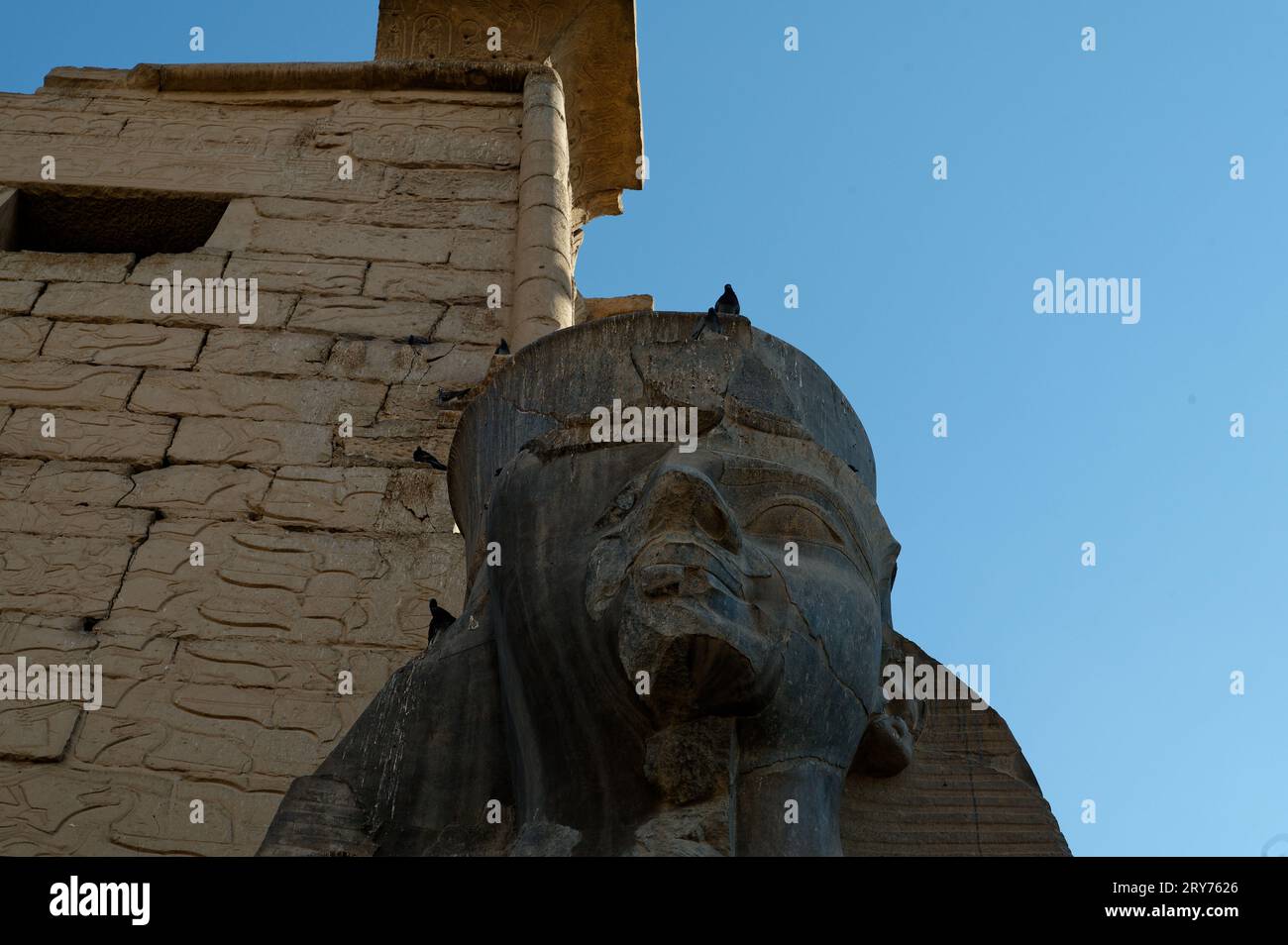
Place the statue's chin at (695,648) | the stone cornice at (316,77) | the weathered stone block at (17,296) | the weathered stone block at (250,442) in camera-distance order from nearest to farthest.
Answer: the statue's chin at (695,648), the weathered stone block at (250,442), the weathered stone block at (17,296), the stone cornice at (316,77)

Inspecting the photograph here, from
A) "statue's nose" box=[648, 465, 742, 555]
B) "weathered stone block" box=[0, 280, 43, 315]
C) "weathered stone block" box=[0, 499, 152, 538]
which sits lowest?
"statue's nose" box=[648, 465, 742, 555]

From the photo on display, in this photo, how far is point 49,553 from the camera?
17.8 feet

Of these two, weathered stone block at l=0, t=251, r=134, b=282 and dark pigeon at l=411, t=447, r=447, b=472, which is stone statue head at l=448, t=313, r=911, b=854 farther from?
weathered stone block at l=0, t=251, r=134, b=282

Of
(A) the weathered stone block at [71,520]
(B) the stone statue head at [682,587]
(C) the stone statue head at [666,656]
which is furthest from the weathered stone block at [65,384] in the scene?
(B) the stone statue head at [682,587]

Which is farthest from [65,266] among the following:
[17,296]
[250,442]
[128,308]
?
[250,442]

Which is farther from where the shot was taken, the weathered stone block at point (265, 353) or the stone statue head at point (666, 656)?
the weathered stone block at point (265, 353)

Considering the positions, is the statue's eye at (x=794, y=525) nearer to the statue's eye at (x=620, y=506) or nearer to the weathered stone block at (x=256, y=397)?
the statue's eye at (x=620, y=506)

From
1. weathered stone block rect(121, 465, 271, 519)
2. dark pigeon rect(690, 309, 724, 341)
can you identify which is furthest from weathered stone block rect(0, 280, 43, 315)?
dark pigeon rect(690, 309, 724, 341)

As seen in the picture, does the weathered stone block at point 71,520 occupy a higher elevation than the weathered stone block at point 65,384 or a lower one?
lower

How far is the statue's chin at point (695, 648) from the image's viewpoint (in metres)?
3.01

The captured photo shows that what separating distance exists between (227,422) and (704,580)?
3216 millimetres

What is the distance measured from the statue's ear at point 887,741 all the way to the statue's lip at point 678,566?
1.39 feet

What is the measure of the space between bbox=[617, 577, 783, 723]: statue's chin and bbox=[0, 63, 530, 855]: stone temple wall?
1938mm

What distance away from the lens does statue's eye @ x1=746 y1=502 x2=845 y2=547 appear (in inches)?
132
